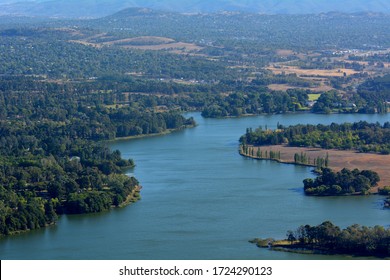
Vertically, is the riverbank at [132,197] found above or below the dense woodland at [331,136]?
below

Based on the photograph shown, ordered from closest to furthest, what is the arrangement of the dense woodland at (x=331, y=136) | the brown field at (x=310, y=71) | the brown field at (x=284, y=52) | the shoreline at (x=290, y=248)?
the shoreline at (x=290, y=248) < the dense woodland at (x=331, y=136) < the brown field at (x=310, y=71) < the brown field at (x=284, y=52)

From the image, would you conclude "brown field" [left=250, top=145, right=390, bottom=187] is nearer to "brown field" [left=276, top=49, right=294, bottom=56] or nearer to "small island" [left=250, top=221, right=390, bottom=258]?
"small island" [left=250, top=221, right=390, bottom=258]

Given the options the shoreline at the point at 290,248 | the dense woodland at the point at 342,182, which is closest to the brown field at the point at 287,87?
the dense woodland at the point at 342,182

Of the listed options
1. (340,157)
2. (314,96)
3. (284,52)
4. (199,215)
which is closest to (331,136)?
(340,157)

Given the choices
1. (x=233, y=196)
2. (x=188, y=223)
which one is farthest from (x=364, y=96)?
(x=188, y=223)

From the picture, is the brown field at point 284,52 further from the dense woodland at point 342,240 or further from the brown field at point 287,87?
the dense woodland at point 342,240

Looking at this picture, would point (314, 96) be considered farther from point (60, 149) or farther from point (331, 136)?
point (60, 149)

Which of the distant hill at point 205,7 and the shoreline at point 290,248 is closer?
the shoreline at point 290,248
